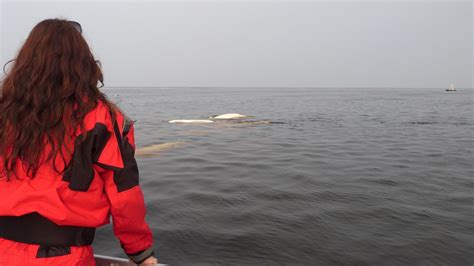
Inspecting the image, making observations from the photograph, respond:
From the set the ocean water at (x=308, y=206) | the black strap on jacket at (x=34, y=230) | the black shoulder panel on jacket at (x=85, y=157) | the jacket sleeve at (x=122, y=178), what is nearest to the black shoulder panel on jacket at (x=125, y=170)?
the jacket sleeve at (x=122, y=178)

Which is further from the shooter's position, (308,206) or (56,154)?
(308,206)

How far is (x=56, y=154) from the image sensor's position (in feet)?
7.54

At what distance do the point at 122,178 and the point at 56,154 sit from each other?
45 cm

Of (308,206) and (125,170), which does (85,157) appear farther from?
(308,206)

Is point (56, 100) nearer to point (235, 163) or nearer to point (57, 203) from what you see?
point (57, 203)

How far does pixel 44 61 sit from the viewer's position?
7.82ft

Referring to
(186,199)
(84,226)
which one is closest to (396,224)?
(186,199)

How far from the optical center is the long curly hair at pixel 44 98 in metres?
2.31

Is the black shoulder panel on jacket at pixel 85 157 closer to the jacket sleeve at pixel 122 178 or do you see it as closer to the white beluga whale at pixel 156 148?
the jacket sleeve at pixel 122 178

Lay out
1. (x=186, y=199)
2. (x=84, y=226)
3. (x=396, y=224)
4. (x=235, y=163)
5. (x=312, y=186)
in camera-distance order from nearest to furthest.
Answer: (x=84, y=226) → (x=396, y=224) → (x=186, y=199) → (x=312, y=186) → (x=235, y=163)

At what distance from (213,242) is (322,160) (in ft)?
23.5

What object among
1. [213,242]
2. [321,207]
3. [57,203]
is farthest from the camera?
[321,207]

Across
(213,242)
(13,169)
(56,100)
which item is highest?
(56,100)

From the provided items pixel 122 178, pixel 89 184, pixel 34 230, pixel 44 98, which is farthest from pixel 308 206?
pixel 44 98
